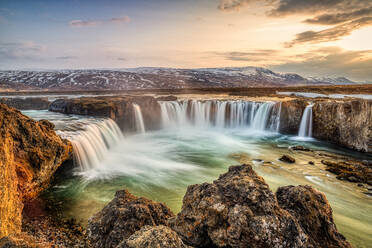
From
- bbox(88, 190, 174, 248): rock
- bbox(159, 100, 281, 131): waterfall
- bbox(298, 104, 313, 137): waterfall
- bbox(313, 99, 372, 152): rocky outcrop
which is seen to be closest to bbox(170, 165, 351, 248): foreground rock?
bbox(88, 190, 174, 248): rock

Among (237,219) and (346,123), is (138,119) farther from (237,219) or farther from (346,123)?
(237,219)

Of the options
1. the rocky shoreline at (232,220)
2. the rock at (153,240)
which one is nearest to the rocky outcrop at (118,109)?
the rocky shoreline at (232,220)

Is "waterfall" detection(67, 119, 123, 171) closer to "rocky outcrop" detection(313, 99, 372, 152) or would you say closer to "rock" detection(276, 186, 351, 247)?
"rock" detection(276, 186, 351, 247)

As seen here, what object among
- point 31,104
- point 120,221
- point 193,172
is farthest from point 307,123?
point 31,104

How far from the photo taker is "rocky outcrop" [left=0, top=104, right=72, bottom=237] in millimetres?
4723

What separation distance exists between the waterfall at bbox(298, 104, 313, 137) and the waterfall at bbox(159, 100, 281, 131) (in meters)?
3.11

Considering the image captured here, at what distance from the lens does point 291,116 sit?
67.5 ft

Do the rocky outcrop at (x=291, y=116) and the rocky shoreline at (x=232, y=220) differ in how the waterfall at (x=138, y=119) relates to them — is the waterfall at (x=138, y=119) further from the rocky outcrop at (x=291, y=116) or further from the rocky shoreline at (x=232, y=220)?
the rocky shoreline at (x=232, y=220)

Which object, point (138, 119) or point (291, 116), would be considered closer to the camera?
point (291, 116)

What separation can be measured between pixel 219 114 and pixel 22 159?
21403 mm

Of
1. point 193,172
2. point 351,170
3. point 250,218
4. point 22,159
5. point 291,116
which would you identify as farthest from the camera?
point 291,116

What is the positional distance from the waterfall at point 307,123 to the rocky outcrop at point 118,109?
15.5 m

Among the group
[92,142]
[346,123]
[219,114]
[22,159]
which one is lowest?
[92,142]

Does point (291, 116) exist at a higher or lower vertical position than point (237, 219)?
higher
